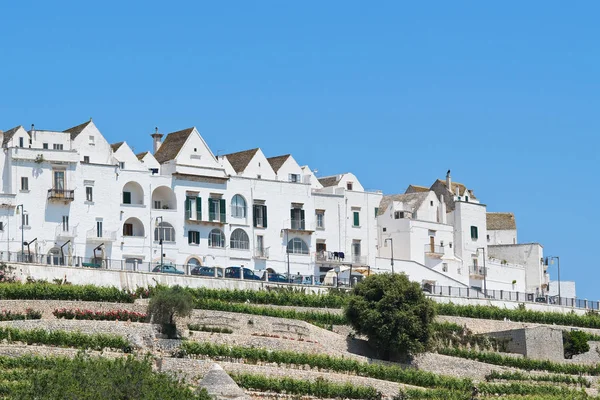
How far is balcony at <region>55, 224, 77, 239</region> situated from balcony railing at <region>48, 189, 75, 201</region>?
1614 millimetres

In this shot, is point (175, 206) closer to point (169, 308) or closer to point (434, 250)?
point (169, 308)

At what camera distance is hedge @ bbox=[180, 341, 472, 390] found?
76.9 meters

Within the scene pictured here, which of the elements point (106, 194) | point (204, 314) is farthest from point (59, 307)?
point (106, 194)

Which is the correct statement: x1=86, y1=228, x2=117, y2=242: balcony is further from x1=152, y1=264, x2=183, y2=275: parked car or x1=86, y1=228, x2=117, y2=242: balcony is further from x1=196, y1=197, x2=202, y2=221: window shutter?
x1=196, y1=197, x2=202, y2=221: window shutter

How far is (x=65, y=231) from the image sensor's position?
307ft

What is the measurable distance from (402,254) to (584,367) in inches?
773

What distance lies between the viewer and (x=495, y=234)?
419 ft

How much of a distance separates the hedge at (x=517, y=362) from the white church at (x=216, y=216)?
12878 millimetres

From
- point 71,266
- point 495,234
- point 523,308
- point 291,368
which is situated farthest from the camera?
point 495,234

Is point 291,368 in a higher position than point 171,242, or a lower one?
lower

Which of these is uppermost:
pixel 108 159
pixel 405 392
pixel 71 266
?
pixel 108 159

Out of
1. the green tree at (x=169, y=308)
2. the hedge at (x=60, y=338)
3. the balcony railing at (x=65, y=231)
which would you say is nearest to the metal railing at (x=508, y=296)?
the balcony railing at (x=65, y=231)

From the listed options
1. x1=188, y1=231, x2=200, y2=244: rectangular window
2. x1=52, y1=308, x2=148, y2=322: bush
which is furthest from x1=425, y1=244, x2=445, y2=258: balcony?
x1=52, y1=308, x2=148, y2=322: bush

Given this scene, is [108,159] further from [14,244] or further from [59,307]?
[59,307]
